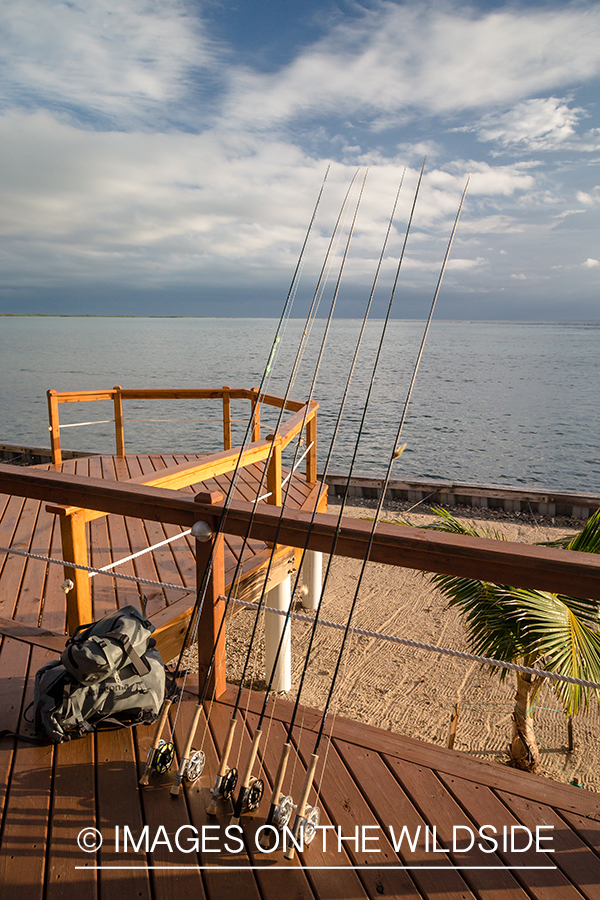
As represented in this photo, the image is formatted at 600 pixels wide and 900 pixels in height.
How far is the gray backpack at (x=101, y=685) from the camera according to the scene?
5.98ft

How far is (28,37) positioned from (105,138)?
15933mm

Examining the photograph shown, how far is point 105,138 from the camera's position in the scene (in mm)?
18359

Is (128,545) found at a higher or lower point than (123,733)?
lower

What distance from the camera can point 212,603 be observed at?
1965 mm

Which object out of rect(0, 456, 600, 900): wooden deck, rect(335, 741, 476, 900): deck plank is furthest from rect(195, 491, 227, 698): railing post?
rect(335, 741, 476, 900): deck plank

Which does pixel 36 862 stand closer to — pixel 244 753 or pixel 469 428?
pixel 244 753

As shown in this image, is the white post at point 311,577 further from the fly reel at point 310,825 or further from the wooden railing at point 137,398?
the fly reel at point 310,825

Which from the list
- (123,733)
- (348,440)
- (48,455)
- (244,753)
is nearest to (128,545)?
(123,733)

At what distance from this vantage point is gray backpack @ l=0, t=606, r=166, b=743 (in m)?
1.82

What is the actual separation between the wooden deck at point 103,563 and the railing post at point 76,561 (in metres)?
0.64

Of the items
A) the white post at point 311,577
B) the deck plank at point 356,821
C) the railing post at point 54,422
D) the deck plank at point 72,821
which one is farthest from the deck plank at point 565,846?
the railing post at point 54,422

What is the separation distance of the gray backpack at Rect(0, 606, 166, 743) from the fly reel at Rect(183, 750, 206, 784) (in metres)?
→ 0.33

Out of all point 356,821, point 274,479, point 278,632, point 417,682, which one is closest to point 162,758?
point 356,821

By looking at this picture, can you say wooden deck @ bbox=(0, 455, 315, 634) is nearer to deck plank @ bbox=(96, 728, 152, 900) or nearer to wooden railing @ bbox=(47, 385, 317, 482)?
wooden railing @ bbox=(47, 385, 317, 482)
